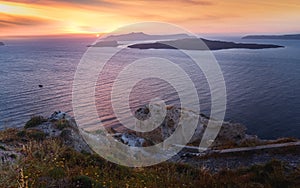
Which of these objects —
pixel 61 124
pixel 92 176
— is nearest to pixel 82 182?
pixel 92 176

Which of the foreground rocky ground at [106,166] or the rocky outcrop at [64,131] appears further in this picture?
the rocky outcrop at [64,131]

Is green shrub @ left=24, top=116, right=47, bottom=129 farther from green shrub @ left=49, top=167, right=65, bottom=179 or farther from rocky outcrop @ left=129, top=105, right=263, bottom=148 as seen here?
green shrub @ left=49, top=167, right=65, bottom=179

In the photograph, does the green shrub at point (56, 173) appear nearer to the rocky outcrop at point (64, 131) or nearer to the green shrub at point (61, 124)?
the rocky outcrop at point (64, 131)

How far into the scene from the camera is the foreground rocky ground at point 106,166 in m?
6.80

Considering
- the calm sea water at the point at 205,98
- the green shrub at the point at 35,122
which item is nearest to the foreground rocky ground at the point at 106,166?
the green shrub at the point at 35,122

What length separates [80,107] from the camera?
46031 mm

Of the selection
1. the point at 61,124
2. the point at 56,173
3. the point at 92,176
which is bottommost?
the point at 61,124

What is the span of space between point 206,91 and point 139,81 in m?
18.3

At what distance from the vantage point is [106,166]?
8.62 meters

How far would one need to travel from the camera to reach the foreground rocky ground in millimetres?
6803

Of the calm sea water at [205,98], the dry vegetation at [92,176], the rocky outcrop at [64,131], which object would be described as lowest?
the calm sea water at [205,98]

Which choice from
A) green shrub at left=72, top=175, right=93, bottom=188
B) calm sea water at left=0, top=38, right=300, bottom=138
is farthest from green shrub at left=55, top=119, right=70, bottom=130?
calm sea water at left=0, top=38, right=300, bottom=138

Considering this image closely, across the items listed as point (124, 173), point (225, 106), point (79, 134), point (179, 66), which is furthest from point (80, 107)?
point (179, 66)

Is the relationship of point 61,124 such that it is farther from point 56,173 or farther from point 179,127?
point 179,127
